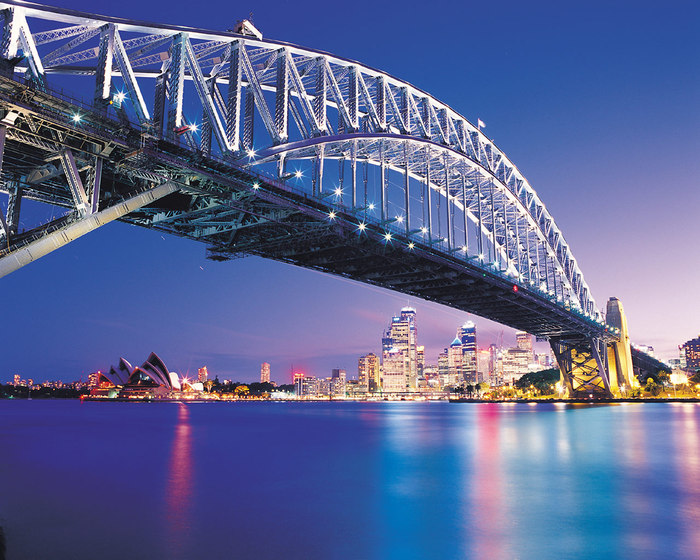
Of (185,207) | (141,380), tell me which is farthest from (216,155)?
(141,380)

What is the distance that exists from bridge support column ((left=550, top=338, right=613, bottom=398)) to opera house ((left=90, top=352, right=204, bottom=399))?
10587 centimetres

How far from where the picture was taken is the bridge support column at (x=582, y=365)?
301 feet

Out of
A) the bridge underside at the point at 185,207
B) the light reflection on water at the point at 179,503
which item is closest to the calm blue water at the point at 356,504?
the light reflection on water at the point at 179,503

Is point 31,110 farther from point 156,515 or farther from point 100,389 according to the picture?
point 100,389

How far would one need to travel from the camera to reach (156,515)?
1248 cm

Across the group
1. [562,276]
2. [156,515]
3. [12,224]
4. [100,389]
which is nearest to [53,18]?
[12,224]

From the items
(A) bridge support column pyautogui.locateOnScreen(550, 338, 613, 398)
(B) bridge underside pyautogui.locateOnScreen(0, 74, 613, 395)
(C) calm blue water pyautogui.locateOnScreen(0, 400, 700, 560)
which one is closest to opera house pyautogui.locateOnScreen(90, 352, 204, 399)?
(A) bridge support column pyautogui.locateOnScreen(550, 338, 613, 398)

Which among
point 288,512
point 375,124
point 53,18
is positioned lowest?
point 288,512

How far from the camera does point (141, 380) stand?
161875 mm

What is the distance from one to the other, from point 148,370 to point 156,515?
154m

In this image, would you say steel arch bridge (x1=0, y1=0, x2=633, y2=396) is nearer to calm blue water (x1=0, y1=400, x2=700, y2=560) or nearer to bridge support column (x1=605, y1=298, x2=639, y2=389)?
calm blue water (x1=0, y1=400, x2=700, y2=560)

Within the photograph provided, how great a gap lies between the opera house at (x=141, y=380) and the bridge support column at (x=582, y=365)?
105870 millimetres

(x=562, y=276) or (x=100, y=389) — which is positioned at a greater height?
(x=562, y=276)

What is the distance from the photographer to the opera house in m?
156
